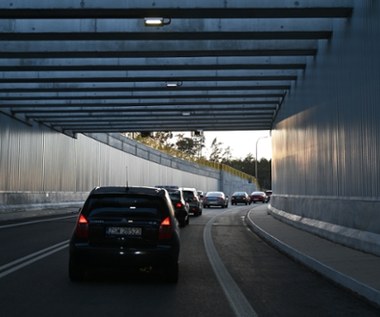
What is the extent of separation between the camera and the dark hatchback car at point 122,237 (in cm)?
906

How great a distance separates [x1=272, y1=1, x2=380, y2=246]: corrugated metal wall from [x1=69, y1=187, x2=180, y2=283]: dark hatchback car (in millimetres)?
4667

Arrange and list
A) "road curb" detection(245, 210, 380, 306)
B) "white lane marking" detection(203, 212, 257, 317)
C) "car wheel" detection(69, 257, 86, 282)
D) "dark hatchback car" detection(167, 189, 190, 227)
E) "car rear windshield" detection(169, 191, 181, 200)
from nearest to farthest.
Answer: "white lane marking" detection(203, 212, 257, 317) < "road curb" detection(245, 210, 380, 306) < "car wheel" detection(69, 257, 86, 282) < "dark hatchback car" detection(167, 189, 190, 227) < "car rear windshield" detection(169, 191, 181, 200)

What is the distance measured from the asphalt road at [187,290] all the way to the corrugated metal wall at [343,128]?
2140 mm

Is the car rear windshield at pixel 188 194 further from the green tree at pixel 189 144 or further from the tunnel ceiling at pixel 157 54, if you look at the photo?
the green tree at pixel 189 144

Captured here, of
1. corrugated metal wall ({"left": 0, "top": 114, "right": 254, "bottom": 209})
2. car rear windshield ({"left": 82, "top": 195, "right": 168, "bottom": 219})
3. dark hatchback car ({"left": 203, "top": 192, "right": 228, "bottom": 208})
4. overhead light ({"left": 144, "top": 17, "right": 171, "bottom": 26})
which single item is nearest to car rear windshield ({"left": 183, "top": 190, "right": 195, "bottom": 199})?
corrugated metal wall ({"left": 0, "top": 114, "right": 254, "bottom": 209})

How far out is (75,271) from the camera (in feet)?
30.6

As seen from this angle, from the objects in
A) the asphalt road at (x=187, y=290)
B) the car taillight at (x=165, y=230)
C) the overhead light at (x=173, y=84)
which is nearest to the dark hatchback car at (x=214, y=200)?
the overhead light at (x=173, y=84)

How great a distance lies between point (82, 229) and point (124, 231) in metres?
0.67

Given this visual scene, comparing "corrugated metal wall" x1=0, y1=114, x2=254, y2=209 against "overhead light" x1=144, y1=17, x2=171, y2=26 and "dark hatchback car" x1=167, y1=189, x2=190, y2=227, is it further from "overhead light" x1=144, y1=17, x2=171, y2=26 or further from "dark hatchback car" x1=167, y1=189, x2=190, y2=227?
"overhead light" x1=144, y1=17, x2=171, y2=26

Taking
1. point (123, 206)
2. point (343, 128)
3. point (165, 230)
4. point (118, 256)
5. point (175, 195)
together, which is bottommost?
point (118, 256)

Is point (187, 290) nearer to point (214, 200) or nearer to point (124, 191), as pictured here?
point (124, 191)

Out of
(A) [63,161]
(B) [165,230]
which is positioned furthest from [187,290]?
(A) [63,161]

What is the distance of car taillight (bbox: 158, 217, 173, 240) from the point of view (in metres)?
9.22

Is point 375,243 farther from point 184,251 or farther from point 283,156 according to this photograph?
point 283,156
